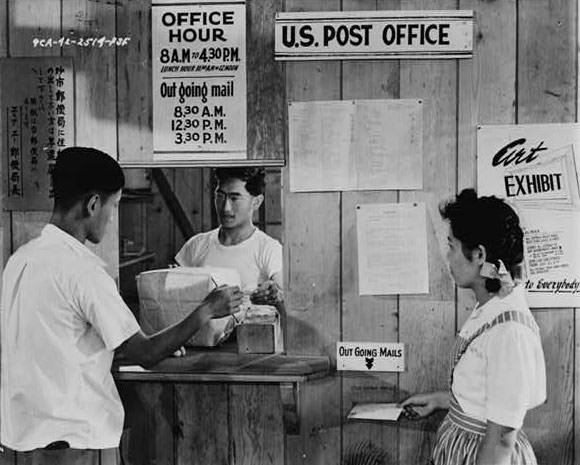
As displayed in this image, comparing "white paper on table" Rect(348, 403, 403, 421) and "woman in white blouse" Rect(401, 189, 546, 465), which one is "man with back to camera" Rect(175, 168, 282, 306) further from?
"woman in white blouse" Rect(401, 189, 546, 465)

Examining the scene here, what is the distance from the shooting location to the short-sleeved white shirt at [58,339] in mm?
2314

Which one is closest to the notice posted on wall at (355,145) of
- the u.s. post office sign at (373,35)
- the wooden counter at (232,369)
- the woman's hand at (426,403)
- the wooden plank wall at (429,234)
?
the wooden plank wall at (429,234)

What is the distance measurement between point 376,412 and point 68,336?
38.6 inches

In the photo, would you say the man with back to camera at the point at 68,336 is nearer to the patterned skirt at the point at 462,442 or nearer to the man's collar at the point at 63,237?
the man's collar at the point at 63,237

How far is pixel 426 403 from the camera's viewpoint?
2.64 metres

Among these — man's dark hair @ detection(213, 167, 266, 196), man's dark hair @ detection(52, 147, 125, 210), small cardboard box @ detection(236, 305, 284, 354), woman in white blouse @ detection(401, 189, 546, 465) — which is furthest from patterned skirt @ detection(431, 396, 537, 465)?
man's dark hair @ detection(52, 147, 125, 210)

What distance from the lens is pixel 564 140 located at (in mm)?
2621

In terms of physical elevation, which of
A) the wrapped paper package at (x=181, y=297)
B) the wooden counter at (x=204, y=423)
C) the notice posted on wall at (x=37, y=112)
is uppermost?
the notice posted on wall at (x=37, y=112)

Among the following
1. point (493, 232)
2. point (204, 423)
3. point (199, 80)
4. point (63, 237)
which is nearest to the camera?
point (493, 232)

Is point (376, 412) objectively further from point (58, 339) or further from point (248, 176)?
point (58, 339)

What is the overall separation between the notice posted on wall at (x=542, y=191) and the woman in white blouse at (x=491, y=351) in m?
0.35

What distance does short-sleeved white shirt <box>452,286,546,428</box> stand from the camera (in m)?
2.10

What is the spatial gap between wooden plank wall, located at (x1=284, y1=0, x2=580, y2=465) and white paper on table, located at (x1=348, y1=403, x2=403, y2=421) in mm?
50

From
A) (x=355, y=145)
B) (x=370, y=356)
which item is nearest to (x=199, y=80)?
(x=355, y=145)
